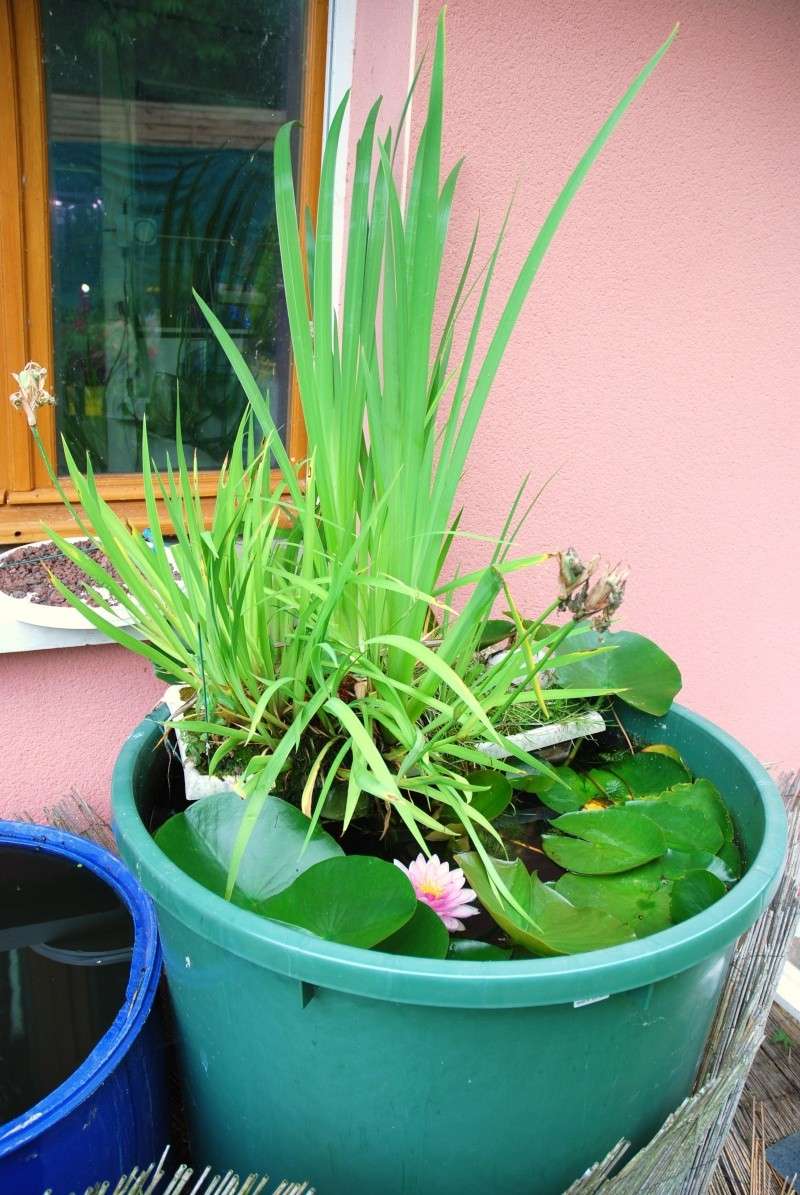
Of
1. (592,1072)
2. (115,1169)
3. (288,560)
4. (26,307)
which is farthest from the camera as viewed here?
(26,307)

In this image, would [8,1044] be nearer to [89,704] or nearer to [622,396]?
[89,704]

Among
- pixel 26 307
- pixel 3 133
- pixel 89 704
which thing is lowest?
pixel 89 704

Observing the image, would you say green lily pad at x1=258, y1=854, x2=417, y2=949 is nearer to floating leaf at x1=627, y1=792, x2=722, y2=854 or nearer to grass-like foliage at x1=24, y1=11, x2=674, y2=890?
grass-like foliage at x1=24, y1=11, x2=674, y2=890

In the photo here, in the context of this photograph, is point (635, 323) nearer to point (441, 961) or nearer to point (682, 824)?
point (682, 824)

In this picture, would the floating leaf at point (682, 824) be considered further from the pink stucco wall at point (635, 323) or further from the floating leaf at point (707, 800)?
the pink stucco wall at point (635, 323)

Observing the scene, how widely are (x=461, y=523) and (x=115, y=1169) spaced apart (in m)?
0.99

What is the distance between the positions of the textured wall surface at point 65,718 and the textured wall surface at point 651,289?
0.59 meters

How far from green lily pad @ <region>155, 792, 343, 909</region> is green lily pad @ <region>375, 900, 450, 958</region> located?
0.10 meters

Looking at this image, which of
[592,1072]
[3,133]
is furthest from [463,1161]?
[3,133]

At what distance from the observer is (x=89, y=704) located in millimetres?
1424

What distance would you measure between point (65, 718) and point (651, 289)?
115 cm

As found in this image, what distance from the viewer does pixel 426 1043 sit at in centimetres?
84

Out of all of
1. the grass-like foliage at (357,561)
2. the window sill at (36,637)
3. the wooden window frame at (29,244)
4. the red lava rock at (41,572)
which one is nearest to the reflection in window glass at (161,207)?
the wooden window frame at (29,244)

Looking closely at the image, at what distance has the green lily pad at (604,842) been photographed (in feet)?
3.44
